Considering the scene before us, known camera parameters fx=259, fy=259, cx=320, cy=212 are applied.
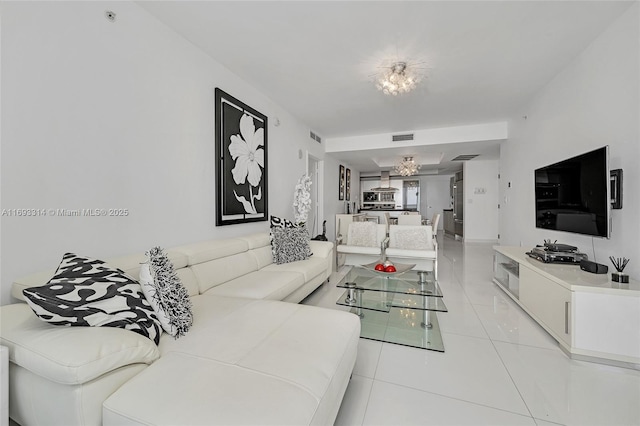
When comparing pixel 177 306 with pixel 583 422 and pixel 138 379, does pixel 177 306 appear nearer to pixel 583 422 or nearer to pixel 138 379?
pixel 138 379

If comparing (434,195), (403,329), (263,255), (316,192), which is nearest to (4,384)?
(263,255)

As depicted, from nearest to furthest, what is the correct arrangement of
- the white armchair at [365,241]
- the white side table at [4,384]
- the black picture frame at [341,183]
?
1. the white side table at [4,384]
2. the white armchair at [365,241]
3. the black picture frame at [341,183]

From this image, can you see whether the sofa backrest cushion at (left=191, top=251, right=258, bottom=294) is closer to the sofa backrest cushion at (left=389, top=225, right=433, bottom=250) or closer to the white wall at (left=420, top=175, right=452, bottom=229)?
the sofa backrest cushion at (left=389, top=225, right=433, bottom=250)

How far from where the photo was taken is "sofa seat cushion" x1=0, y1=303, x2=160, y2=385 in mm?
877

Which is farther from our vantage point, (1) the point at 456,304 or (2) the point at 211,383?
(1) the point at 456,304

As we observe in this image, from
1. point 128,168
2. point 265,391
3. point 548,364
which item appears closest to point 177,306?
point 265,391

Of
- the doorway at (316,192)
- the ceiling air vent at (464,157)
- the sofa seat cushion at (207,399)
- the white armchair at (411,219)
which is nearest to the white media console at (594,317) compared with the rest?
the sofa seat cushion at (207,399)

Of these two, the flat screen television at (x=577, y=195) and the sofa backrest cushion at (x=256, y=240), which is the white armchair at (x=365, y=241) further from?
the flat screen television at (x=577, y=195)

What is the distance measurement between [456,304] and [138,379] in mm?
2996

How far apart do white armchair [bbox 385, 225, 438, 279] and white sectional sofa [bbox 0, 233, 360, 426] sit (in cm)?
279

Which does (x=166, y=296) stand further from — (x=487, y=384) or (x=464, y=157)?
(x=464, y=157)

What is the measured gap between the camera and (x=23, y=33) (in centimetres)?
147

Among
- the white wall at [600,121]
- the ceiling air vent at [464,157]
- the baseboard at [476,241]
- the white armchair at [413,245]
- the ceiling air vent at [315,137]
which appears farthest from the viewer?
the baseboard at [476,241]

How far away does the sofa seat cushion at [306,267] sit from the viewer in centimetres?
279
